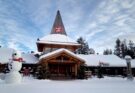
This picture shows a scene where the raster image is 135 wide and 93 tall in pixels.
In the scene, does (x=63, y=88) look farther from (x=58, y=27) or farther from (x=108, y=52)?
(x=108, y=52)

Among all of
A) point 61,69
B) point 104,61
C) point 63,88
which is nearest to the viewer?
point 63,88

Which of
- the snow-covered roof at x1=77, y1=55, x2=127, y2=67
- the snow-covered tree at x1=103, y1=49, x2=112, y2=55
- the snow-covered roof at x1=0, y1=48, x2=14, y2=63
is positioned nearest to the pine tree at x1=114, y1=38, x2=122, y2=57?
the snow-covered tree at x1=103, y1=49, x2=112, y2=55

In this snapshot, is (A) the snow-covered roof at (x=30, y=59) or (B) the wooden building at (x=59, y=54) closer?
(B) the wooden building at (x=59, y=54)

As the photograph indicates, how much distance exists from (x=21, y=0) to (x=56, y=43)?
43.6 feet

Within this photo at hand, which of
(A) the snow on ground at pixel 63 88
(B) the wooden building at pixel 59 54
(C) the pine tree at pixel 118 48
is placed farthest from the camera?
(C) the pine tree at pixel 118 48

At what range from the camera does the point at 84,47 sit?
211 feet

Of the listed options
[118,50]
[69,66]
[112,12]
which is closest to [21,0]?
[112,12]

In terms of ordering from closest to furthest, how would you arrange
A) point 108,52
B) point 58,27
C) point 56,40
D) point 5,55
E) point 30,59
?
1. point 56,40
2. point 30,59
3. point 5,55
4. point 58,27
5. point 108,52

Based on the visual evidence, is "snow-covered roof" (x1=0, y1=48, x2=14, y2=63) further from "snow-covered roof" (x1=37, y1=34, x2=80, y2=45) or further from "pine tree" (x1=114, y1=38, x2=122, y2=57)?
"pine tree" (x1=114, y1=38, x2=122, y2=57)

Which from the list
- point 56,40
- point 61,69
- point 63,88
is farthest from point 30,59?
point 63,88

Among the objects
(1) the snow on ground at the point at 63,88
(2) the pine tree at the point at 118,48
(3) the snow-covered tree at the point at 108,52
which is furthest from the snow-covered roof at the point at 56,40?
(3) the snow-covered tree at the point at 108,52

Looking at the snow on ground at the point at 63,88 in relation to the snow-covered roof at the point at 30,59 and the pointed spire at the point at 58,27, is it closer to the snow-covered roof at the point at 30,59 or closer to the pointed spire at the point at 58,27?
the snow-covered roof at the point at 30,59

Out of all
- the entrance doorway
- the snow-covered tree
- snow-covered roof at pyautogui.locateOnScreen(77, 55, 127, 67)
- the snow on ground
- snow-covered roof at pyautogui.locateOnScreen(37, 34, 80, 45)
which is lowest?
the snow on ground

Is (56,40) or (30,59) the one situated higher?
(56,40)
